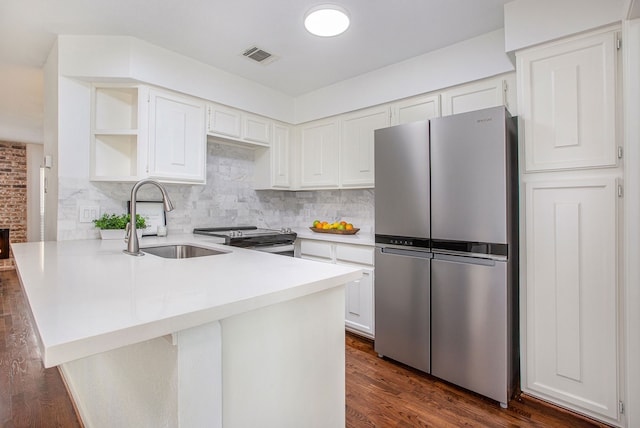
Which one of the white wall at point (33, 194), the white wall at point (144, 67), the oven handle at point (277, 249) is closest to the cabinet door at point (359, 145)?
the oven handle at point (277, 249)

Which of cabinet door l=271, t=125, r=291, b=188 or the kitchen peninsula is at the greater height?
cabinet door l=271, t=125, r=291, b=188

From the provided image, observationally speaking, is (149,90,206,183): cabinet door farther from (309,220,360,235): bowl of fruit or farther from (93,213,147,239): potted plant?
(309,220,360,235): bowl of fruit

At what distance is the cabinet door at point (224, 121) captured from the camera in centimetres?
291

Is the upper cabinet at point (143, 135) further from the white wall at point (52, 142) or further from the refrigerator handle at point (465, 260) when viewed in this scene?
the refrigerator handle at point (465, 260)

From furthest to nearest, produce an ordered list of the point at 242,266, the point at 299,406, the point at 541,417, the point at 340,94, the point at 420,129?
the point at 340,94 < the point at 420,129 < the point at 541,417 < the point at 242,266 < the point at 299,406

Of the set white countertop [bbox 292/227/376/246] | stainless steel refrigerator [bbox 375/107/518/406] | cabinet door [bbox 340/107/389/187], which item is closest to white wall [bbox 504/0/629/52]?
stainless steel refrigerator [bbox 375/107/518/406]

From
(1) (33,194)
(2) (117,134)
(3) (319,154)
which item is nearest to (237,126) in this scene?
(3) (319,154)

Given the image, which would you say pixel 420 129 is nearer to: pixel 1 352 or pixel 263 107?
pixel 263 107

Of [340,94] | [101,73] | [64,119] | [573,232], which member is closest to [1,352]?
[64,119]

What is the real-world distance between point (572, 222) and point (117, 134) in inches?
124

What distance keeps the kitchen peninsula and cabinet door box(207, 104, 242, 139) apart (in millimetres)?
1732

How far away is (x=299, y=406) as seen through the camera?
1.14 m

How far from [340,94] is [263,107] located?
0.82 meters

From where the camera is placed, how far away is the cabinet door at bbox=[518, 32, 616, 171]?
1686 mm
